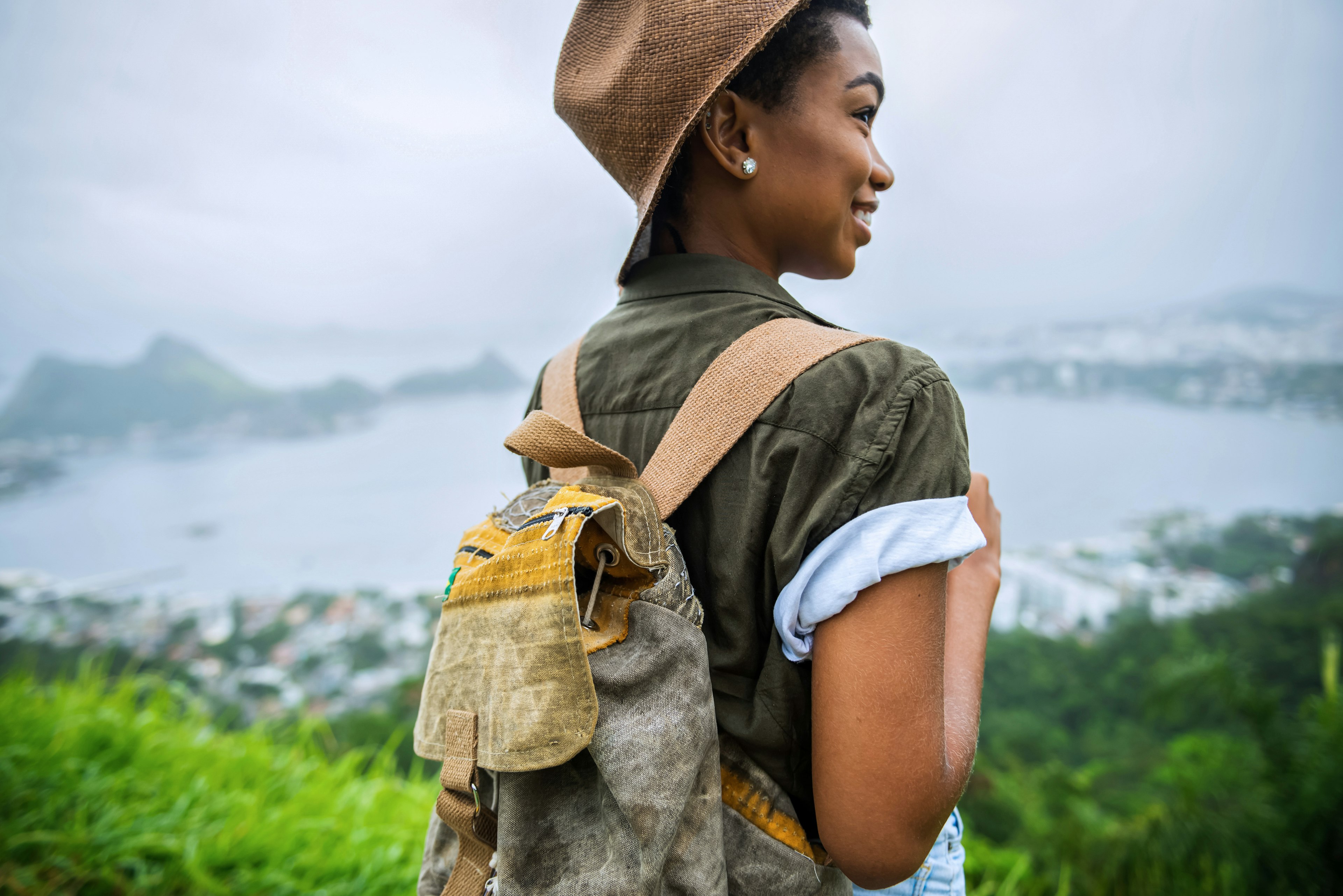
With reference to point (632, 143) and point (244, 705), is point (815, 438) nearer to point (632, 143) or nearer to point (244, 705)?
point (632, 143)

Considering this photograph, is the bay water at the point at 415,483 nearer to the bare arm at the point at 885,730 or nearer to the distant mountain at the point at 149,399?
the distant mountain at the point at 149,399

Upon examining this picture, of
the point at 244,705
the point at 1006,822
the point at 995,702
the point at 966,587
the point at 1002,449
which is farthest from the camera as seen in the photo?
the point at 1002,449

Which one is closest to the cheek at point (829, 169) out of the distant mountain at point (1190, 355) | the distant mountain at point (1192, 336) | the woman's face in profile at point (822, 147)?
the woman's face in profile at point (822, 147)

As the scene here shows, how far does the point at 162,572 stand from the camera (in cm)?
486

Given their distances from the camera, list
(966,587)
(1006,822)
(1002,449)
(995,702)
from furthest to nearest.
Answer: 1. (1002,449)
2. (995,702)
3. (1006,822)
4. (966,587)

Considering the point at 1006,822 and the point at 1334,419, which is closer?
the point at 1006,822

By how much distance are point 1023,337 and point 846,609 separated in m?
4.96

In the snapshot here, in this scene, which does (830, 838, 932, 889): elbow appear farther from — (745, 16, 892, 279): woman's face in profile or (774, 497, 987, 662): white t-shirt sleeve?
(745, 16, 892, 279): woman's face in profile

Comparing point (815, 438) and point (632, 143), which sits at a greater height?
point (632, 143)

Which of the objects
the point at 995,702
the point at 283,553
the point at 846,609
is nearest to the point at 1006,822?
the point at 995,702

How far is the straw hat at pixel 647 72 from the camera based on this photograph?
91cm

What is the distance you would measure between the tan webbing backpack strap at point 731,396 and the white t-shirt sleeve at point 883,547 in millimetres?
160

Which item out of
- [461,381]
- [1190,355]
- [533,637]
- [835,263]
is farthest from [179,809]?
[1190,355]

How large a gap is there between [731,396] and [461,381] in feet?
16.0
